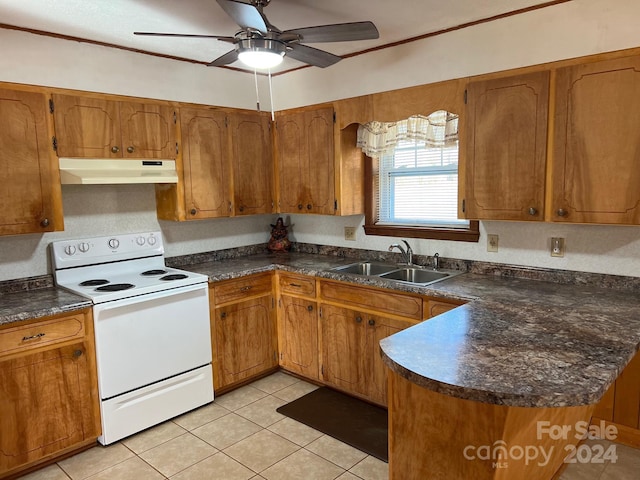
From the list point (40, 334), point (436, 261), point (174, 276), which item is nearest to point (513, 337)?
point (436, 261)

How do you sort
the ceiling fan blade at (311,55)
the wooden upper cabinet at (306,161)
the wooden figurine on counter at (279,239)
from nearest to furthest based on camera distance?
1. the ceiling fan blade at (311,55)
2. the wooden upper cabinet at (306,161)
3. the wooden figurine on counter at (279,239)

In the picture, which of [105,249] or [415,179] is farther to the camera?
[415,179]

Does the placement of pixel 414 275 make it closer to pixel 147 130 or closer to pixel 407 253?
pixel 407 253

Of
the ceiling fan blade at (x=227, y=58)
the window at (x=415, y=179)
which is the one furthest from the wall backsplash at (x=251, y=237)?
the ceiling fan blade at (x=227, y=58)

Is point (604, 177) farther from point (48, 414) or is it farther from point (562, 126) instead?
point (48, 414)

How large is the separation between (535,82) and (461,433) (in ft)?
6.15

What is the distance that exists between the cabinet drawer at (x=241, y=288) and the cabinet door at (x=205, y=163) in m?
0.56

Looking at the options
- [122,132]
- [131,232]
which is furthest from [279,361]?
[122,132]

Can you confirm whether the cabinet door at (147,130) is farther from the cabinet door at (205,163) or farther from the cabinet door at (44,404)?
the cabinet door at (44,404)

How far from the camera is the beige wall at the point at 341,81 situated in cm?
247

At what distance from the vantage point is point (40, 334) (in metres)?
2.48

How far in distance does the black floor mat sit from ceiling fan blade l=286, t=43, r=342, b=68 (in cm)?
221

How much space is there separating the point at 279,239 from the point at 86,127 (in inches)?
73.0

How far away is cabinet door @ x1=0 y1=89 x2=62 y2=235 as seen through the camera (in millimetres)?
2582
